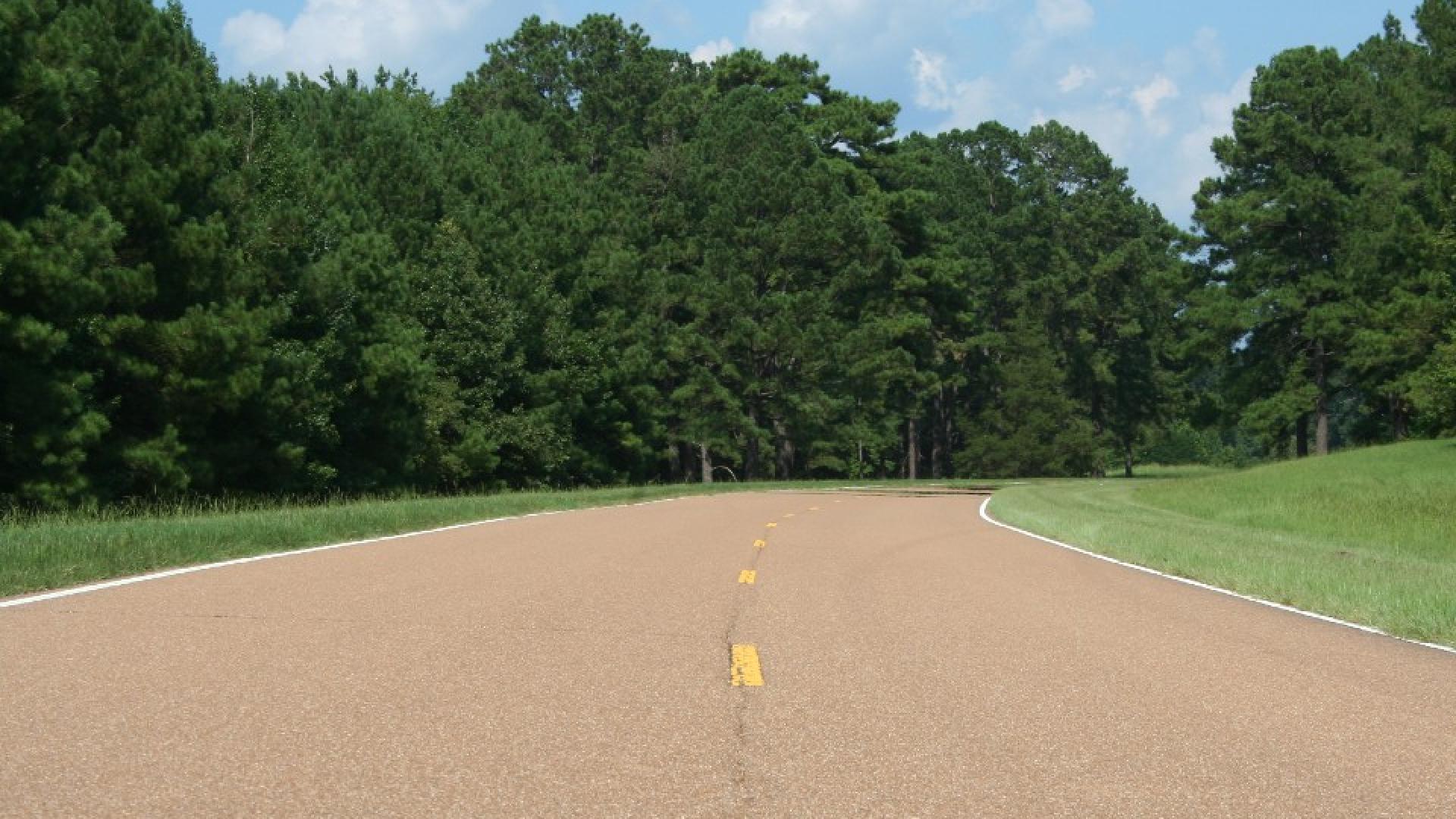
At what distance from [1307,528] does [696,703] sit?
26121 mm

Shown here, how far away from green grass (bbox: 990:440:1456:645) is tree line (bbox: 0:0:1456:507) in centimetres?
687

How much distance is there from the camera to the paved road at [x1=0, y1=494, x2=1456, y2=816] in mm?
5395

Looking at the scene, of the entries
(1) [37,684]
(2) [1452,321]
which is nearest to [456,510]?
(1) [37,684]

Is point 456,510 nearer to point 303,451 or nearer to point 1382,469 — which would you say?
point 303,451

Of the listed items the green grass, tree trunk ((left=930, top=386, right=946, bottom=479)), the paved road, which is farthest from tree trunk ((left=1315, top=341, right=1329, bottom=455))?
the paved road

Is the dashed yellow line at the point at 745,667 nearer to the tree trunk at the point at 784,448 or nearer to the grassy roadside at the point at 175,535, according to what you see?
the grassy roadside at the point at 175,535

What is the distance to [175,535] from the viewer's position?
50.6 ft

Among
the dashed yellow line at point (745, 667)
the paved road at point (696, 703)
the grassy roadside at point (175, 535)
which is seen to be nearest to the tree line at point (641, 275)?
the grassy roadside at point (175, 535)

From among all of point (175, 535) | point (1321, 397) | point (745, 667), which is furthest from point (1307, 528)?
point (1321, 397)

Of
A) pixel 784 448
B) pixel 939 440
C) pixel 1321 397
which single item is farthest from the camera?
pixel 939 440

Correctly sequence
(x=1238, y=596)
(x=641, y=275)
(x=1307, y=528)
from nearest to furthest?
(x=1238, y=596) → (x=1307, y=528) → (x=641, y=275)

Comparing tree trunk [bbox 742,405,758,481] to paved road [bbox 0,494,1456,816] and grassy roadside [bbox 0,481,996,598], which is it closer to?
grassy roadside [bbox 0,481,996,598]

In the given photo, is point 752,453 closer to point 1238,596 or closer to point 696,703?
point 1238,596

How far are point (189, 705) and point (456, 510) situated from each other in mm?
18779
